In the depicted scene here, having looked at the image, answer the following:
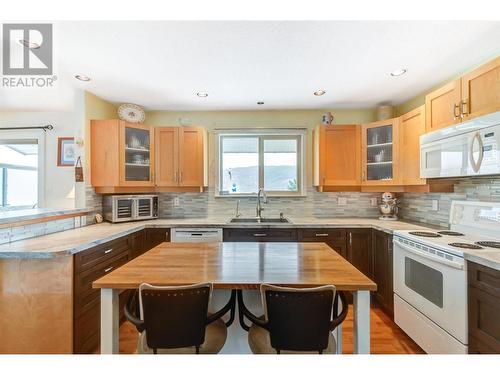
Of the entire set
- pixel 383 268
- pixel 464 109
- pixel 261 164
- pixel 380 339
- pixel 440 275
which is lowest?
pixel 380 339

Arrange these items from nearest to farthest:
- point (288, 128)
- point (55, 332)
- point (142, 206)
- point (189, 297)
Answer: point (189, 297)
point (55, 332)
point (142, 206)
point (288, 128)

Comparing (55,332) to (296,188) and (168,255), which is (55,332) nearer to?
(168,255)

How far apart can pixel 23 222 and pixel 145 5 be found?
1977 mm

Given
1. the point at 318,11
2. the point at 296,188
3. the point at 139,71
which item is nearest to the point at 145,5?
the point at 318,11

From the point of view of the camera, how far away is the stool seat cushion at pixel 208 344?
1.13 metres

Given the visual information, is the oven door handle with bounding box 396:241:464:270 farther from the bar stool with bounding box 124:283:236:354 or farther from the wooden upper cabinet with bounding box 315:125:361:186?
the bar stool with bounding box 124:283:236:354

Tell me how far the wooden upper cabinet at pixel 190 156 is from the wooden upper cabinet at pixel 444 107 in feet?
8.17

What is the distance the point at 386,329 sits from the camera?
7.13 feet

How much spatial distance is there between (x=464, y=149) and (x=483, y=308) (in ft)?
3.56

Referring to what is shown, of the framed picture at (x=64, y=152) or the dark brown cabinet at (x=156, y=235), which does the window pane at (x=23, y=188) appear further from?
the dark brown cabinet at (x=156, y=235)

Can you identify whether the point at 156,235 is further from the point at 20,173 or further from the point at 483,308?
the point at 483,308

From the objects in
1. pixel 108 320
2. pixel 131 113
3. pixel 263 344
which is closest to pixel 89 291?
pixel 108 320

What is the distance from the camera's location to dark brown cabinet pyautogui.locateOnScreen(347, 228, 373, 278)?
2668 millimetres

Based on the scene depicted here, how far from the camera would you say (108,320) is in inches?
45.4
